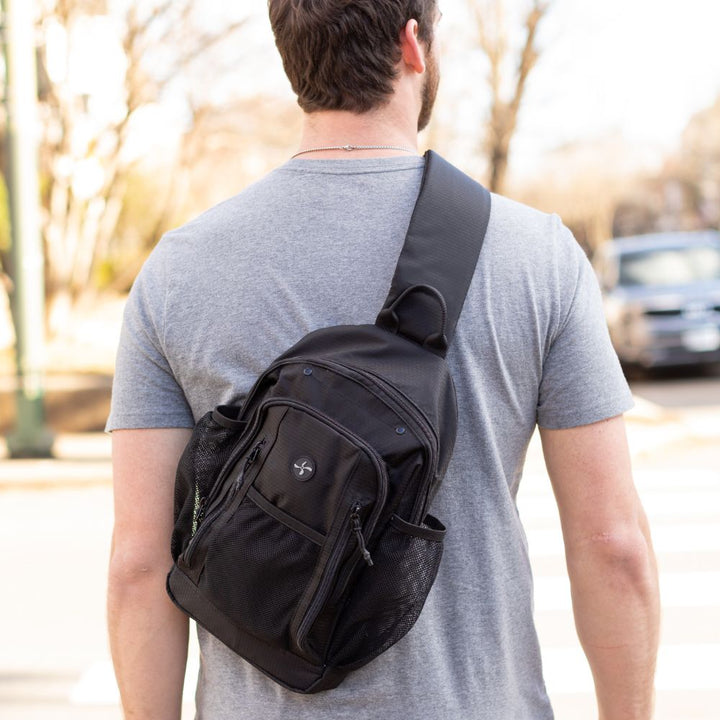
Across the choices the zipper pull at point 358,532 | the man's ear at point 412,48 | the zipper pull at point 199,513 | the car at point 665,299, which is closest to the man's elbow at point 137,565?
the zipper pull at point 199,513

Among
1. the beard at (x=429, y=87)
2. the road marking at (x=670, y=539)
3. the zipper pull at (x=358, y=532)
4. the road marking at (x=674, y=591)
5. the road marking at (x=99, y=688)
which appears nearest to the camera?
the zipper pull at (x=358, y=532)

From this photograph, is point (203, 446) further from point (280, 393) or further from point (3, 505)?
point (3, 505)

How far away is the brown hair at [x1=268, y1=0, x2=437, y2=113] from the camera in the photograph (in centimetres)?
151

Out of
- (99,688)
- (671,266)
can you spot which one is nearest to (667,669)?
(99,688)

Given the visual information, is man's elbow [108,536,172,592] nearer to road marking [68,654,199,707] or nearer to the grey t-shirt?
the grey t-shirt

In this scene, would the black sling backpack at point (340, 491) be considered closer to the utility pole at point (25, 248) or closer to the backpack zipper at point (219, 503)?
the backpack zipper at point (219, 503)

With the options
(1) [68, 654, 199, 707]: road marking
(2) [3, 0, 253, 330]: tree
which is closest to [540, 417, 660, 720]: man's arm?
(1) [68, 654, 199, 707]: road marking

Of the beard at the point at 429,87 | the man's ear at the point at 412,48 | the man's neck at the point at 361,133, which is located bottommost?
the man's neck at the point at 361,133

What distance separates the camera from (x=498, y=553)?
1552 millimetres

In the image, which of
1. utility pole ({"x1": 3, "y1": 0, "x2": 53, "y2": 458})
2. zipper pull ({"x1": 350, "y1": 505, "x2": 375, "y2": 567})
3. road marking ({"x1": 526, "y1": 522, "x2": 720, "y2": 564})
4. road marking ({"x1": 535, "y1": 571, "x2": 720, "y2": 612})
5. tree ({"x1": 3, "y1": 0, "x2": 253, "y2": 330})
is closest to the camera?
zipper pull ({"x1": 350, "y1": 505, "x2": 375, "y2": 567})

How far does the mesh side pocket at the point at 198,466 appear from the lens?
4.97ft

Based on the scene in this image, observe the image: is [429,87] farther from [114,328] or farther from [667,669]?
[114,328]

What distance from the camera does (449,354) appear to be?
1.51 metres

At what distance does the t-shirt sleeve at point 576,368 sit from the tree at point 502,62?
31.6 ft
